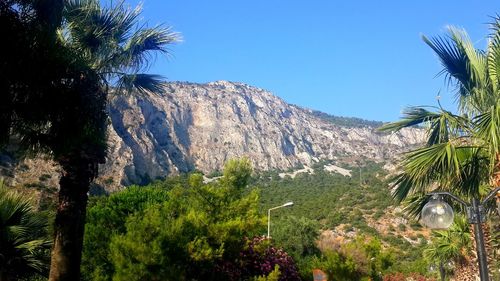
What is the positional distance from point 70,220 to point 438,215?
6.58 metres

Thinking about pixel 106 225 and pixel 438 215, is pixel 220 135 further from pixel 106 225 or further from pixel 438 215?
pixel 438 215

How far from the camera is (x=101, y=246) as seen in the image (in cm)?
1742

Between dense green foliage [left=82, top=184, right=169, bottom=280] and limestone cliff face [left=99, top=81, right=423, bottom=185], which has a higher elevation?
limestone cliff face [left=99, top=81, right=423, bottom=185]

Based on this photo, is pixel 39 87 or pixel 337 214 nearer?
pixel 39 87

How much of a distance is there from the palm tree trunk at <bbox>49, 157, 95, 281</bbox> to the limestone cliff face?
70196 millimetres

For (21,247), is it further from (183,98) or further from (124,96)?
(183,98)

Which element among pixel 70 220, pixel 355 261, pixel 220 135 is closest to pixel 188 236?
pixel 70 220

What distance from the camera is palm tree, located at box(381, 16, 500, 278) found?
6.98m

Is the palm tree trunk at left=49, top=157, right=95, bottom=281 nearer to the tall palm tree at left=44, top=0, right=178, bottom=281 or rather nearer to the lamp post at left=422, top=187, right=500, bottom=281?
the tall palm tree at left=44, top=0, right=178, bottom=281

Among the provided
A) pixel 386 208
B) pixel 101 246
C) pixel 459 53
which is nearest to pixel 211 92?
pixel 386 208

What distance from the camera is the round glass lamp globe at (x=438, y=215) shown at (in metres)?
5.95

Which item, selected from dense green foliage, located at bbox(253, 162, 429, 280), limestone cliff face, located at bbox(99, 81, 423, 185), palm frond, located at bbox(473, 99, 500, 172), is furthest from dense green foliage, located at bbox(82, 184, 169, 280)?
limestone cliff face, located at bbox(99, 81, 423, 185)

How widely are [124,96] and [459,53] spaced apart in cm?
731

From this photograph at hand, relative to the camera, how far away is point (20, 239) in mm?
11125
